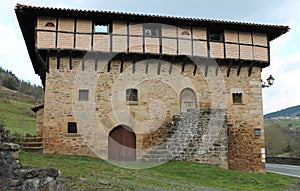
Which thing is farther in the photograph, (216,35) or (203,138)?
(216,35)

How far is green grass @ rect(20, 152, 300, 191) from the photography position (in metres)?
8.83

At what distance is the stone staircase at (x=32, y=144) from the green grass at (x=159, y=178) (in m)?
1.72

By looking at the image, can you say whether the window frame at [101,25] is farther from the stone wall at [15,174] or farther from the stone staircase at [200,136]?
the stone wall at [15,174]

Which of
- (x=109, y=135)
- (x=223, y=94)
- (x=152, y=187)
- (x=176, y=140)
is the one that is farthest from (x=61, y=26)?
(x=152, y=187)

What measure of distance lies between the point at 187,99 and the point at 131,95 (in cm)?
297

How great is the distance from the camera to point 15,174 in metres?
5.40

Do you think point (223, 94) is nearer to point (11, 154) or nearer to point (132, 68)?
point (132, 68)

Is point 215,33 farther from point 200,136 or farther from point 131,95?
point 200,136

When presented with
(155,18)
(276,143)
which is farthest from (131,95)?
(276,143)

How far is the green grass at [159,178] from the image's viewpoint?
8.83m

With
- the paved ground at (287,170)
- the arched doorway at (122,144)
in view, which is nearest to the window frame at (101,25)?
the arched doorway at (122,144)

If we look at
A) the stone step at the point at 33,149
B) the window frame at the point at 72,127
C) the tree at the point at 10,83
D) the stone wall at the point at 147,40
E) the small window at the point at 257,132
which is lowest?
the stone step at the point at 33,149

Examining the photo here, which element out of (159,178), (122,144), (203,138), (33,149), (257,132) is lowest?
(159,178)

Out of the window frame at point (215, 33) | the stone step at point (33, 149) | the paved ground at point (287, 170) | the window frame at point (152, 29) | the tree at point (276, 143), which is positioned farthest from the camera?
the tree at point (276, 143)
